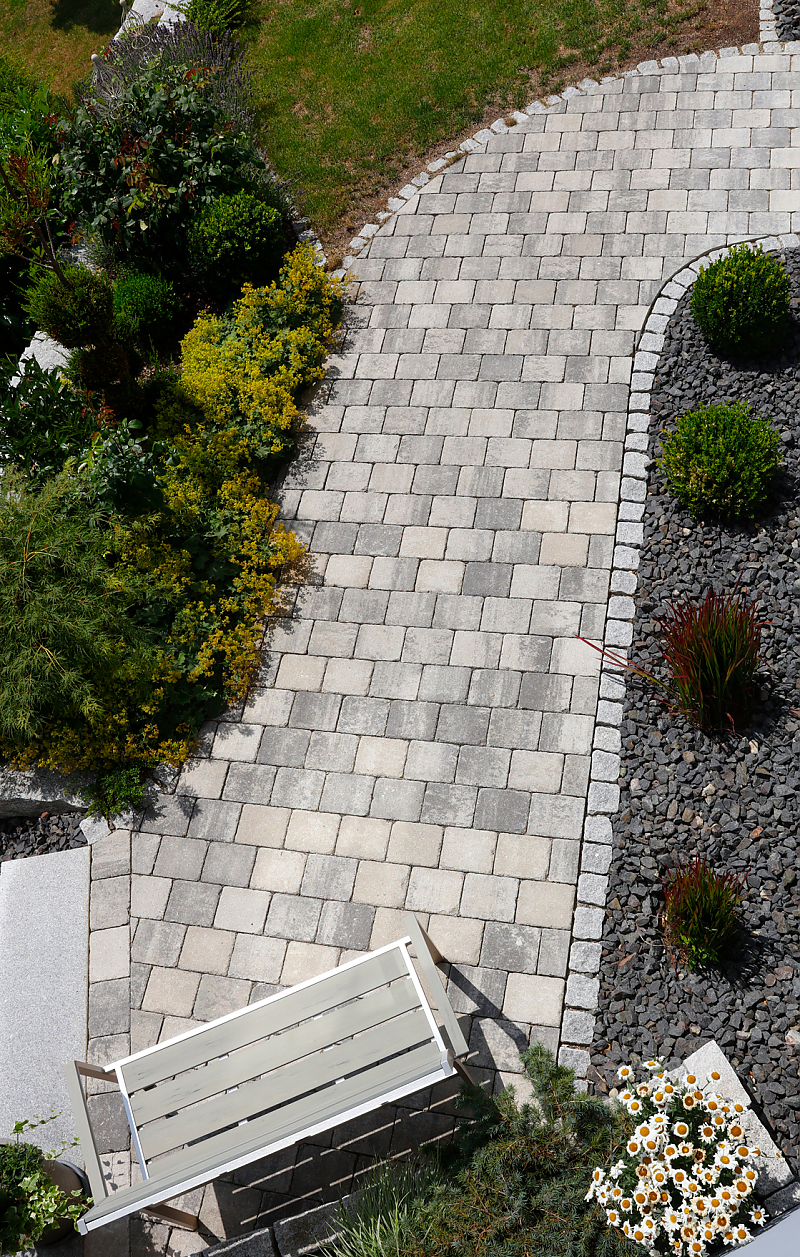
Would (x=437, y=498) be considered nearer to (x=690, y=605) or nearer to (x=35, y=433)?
(x=690, y=605)

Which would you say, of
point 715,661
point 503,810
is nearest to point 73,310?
point 503,810

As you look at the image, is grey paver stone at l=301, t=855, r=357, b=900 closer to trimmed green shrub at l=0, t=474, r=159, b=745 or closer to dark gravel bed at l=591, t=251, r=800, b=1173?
dark gravel bed at l=591, t=251, r=800, b=1173

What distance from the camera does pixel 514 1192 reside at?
13.3ft

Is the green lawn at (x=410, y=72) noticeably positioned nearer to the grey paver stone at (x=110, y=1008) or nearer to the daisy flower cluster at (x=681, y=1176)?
the grey paver stone at (x=110, y=1008)

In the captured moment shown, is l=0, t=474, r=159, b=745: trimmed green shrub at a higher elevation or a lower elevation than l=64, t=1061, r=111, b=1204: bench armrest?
higher

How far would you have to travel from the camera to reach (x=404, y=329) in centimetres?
757

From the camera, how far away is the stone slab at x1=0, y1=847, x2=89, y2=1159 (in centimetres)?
519

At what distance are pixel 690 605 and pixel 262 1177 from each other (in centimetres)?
383

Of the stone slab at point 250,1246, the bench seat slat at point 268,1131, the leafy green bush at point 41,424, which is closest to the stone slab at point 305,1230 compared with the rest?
A: the stone slab at point 250,1246

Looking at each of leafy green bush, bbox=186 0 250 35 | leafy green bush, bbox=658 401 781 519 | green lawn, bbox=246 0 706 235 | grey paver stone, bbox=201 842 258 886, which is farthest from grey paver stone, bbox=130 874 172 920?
leafy green bush, bbox=186 0 250 35

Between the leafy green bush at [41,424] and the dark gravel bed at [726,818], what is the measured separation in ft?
13.2

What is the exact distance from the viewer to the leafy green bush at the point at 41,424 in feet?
21.6

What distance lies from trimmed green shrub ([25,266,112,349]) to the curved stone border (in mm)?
3877


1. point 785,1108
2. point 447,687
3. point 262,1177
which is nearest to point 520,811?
point 447,687
